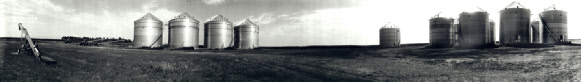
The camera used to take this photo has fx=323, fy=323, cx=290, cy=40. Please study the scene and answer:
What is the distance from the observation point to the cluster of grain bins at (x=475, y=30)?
3139 centimetres

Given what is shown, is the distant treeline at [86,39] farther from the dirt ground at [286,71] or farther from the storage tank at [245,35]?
the dirt ground at [286,71]

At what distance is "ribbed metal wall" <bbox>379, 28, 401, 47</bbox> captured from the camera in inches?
1734

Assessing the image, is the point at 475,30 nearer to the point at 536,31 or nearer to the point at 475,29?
the point at 475,29

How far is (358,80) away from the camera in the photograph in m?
15.0

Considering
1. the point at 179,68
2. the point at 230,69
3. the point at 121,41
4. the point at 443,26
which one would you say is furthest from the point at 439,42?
the point at 121,41

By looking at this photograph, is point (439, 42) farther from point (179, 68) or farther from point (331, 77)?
point (179, 68)

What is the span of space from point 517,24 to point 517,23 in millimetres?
103

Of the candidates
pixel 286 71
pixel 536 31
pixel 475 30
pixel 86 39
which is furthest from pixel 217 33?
pixel 536 31

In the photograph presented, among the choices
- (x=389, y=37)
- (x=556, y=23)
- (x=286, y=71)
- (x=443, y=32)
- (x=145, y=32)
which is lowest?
(x=286, y=71)

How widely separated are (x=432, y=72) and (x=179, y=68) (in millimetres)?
13096

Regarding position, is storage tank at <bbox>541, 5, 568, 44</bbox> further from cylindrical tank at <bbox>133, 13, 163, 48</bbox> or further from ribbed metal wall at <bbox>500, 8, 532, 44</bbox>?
cylindrical tank at <bbox>133, 13, 163, 48</bbox>

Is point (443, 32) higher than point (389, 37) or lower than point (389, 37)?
higher

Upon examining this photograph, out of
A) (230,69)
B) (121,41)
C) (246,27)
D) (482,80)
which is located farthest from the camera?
(121,41)

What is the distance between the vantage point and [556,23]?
33406 millimetres
